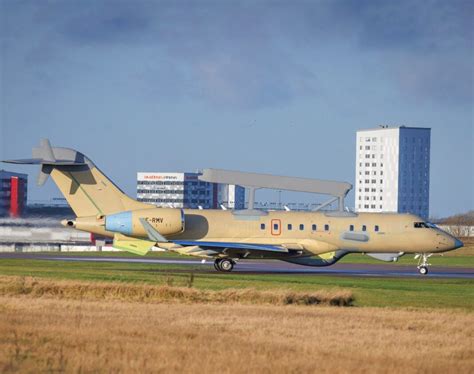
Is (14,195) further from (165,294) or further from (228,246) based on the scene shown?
(165,294)

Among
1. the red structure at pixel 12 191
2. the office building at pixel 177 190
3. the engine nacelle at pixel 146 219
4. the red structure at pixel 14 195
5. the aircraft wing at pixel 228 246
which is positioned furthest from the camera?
the office building at pixel 177 190

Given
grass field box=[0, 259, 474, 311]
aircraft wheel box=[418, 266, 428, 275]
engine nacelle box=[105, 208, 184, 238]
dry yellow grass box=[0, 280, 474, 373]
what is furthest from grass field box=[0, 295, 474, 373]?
aircraft wheel box=[418, 266, 428, 275]

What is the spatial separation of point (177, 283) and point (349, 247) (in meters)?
15.3

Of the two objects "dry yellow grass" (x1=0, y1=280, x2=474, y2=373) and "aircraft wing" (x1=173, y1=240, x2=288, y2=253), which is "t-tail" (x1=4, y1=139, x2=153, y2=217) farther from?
"dry yellow grass" (x1=0, y1=280, x2=474, y2=373)

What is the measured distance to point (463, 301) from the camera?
100ft

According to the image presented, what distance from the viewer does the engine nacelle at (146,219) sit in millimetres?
44750

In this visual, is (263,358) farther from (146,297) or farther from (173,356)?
(146,297)

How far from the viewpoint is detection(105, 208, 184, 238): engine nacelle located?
4475 cm

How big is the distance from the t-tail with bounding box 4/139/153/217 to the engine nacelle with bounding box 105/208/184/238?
4.49 ft

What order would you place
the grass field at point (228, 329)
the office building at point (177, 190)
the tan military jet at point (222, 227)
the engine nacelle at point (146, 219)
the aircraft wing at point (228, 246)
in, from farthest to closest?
the office building at point (177, 190) → the tan military jet at point (222, 227) → the engine nacelle at point (146, 219) → the aircraft wing at point (228, 246) → the grass field at point (228, 329)

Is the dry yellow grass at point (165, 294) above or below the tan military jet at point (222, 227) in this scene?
below

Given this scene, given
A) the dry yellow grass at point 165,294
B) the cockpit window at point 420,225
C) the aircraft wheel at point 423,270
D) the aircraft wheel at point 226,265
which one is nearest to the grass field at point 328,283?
the aircraft wheel at point 226,265

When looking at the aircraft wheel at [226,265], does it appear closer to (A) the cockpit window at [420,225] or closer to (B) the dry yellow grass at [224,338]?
(A) the cockpit window at [420,225]

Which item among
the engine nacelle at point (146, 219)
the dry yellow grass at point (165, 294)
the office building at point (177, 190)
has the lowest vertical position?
the dry yellow grass at point (165, 294)
